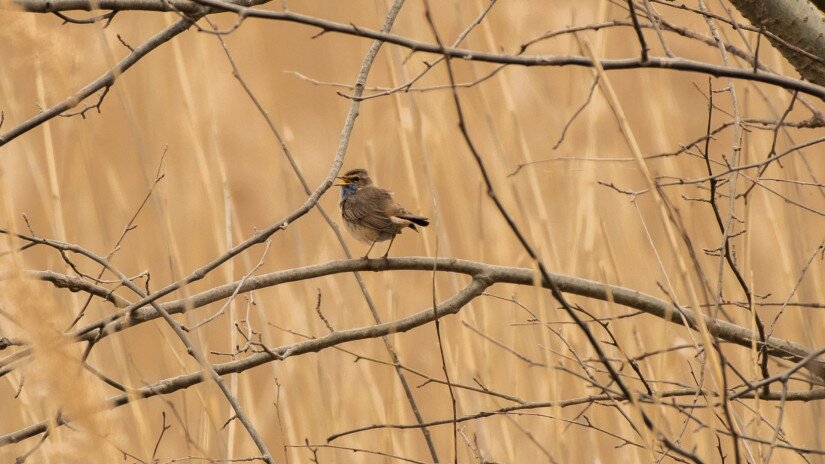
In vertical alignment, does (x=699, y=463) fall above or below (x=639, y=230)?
below

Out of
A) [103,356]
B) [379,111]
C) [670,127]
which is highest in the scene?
[379,111]

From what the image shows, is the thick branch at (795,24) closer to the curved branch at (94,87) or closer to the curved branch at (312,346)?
the curved branch at (312,346)

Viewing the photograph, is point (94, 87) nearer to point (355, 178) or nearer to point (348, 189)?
point (355, 178)

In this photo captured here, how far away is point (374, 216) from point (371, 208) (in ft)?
0.18

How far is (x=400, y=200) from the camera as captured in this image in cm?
369

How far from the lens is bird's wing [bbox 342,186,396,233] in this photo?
329cm

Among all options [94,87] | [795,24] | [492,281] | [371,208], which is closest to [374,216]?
[371,208]

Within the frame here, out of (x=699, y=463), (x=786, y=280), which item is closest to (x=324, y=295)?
(x=786, y=280)

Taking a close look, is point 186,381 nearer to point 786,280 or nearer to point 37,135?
point 786,280

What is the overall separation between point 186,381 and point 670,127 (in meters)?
1.84

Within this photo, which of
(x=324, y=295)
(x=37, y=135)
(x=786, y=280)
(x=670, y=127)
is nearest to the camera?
(x=786, y=280)

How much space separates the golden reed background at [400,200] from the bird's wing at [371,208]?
9cm

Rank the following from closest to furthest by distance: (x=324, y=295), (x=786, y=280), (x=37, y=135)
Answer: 1. (x=786, y=280)
2. (x=324, y=295)
3. (x=37, y=135)

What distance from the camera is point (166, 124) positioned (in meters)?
3.84
